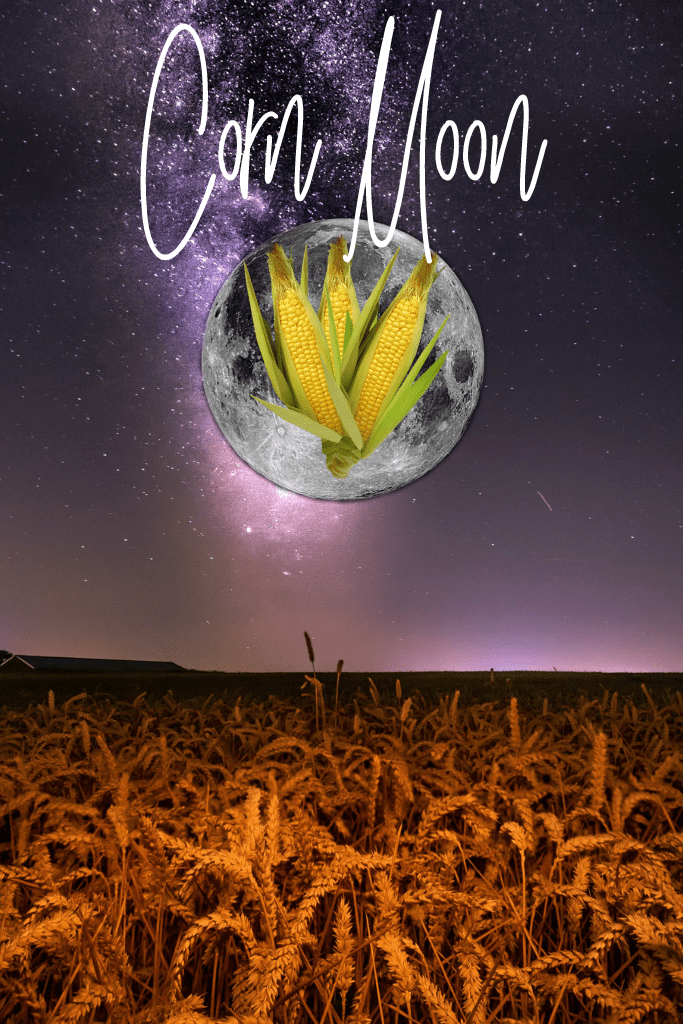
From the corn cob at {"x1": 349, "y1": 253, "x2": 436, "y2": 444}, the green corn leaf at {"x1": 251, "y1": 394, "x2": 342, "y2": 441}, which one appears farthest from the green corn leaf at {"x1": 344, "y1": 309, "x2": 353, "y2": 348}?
the green corn leaf at {"x1": 251, "y1": 394, "x2": 342, "y2": 441}

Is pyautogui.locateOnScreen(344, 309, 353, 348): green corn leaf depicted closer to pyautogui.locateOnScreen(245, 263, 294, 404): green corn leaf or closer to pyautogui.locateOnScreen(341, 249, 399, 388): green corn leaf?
pyautogui.locateOnScreen(341, 249, 399, 388): green corn leaf

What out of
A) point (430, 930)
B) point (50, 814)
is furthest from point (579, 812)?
point (50, 814)

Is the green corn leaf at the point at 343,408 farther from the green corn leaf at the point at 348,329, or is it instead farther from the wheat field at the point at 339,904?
the wheat field at the point at 339,904

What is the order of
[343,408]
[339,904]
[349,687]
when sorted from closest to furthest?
1. [339,904]
2. [343,408]
3. [349,687]

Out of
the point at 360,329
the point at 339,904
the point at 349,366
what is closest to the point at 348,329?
the point at 360,329

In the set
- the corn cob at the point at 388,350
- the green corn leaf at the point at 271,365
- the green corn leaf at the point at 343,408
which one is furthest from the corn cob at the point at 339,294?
the green corn leaf at the point at 343,408

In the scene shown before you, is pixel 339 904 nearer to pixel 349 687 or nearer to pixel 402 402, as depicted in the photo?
pixel 402 402
